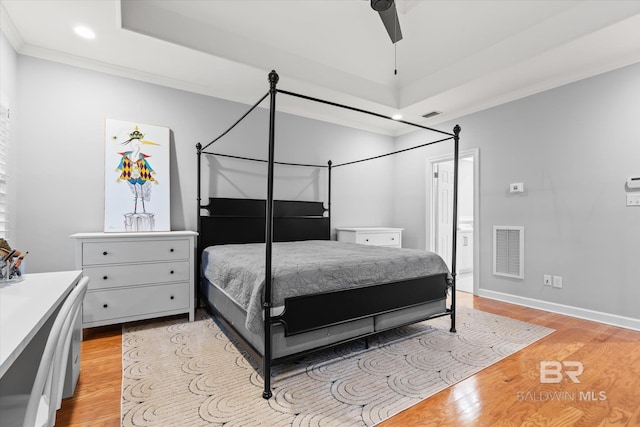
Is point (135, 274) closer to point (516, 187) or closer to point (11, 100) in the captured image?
point (11, 100)

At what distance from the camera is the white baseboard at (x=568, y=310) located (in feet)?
9.69

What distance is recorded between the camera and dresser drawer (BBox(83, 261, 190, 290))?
2.70 meters

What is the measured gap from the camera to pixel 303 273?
2066 mm

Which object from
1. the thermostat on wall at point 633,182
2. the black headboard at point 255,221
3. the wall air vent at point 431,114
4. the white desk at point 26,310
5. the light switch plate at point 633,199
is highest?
the wall air vent at point 431,114

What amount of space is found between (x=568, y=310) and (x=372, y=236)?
236 cm

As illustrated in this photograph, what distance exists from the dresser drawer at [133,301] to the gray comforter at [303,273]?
43cm

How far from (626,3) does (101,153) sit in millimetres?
4797

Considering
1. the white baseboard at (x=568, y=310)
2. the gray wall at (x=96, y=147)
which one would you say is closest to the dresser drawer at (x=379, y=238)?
the gray wall at (x=96, y=147)

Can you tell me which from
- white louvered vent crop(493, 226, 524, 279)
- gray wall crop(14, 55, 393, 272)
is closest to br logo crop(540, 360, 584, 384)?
white louvered vent crop(493, 226, 524, 279)

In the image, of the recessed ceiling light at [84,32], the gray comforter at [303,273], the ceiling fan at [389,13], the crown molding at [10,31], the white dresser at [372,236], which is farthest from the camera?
the white dresser at [372,236]

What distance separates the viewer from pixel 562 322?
10.2 feet

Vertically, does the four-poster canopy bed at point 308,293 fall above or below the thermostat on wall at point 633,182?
below
